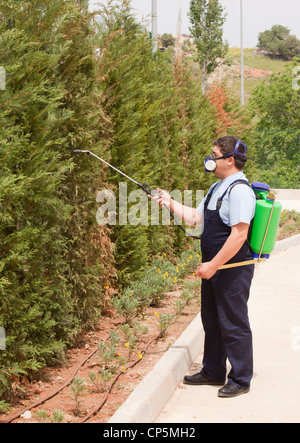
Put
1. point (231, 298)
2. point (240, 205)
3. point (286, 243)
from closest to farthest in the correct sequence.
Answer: point (240, 205)
point (231, 298)
point (286, 243)

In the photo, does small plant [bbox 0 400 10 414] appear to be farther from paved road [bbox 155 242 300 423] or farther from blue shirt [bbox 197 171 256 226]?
blue shirt [bbox 197 171 256 226]

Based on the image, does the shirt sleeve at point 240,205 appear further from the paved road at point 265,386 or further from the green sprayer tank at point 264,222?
the paved road at point 265,386

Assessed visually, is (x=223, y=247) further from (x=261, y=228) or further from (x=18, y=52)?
(x=18, y=52)

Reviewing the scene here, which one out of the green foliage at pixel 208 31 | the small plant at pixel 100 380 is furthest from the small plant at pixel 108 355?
the green foliage at pixel 208 31

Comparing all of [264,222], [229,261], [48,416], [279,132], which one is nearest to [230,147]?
[264,222]

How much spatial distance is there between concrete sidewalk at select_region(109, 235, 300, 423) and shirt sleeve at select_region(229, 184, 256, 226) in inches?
57.5

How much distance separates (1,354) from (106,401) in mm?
912

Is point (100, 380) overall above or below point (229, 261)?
below

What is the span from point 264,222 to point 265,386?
1.52m

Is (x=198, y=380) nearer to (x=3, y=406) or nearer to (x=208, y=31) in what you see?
(x=3, y=406)

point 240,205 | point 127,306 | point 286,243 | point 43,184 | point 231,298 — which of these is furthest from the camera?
point 286,243

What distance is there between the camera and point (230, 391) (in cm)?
506

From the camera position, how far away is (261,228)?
16.4 feet
